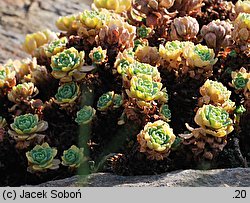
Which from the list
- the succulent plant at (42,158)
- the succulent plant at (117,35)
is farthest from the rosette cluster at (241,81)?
the succulent plant at (42,158)

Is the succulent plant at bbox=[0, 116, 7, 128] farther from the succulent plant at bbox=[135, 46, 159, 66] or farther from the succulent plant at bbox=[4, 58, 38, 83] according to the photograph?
the succulent plant at bbox=[135, 46, 159, 66]

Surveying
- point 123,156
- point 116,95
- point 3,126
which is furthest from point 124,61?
point 3,126

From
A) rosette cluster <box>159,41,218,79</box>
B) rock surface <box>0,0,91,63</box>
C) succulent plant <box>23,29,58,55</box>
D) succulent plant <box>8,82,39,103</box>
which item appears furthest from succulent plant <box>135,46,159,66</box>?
rock surface <box>0,0,91,63</box>

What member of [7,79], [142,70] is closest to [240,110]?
[142,70]

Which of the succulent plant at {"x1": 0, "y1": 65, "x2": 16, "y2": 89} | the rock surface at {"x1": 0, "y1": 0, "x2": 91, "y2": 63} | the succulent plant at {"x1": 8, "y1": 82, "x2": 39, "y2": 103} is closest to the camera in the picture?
the succulent plant at {"x1": 8, "y1": 82, "x2": 39, "y2": 103}

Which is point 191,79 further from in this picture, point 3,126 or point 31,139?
point 3,126

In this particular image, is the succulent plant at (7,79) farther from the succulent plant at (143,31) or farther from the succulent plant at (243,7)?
the succulent plant at (243,7)

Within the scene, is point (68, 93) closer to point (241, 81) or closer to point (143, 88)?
point (143, 88)
